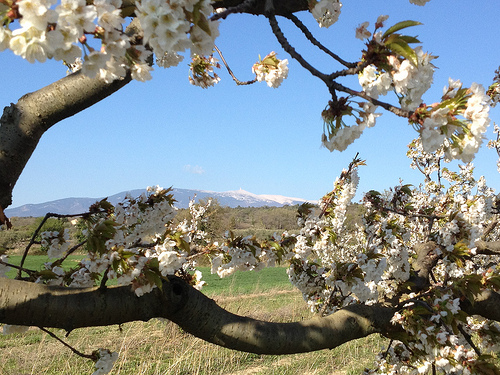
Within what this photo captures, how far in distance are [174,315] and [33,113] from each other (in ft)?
3.18

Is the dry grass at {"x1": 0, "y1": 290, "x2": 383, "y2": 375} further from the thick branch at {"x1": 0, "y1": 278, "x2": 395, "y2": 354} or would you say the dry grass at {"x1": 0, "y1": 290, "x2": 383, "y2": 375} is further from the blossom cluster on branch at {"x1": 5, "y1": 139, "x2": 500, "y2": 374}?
the thick branch at {"x1": 0, "y1": 278, "x2": 395, "y2": 354}

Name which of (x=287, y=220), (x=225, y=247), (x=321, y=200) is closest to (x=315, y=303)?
(x=321, y=200)

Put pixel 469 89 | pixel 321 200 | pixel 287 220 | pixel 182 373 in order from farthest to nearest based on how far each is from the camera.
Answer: pixel 287 220 → pixel 182 373 → pixel 321 200 → pixel 469 89

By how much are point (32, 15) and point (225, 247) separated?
1.93m

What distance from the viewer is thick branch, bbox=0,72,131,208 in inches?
54.6

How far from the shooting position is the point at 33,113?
1404 mm

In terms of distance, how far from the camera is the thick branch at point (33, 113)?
139 cm

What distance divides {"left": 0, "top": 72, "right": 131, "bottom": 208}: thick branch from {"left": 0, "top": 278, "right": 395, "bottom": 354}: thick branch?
450mm

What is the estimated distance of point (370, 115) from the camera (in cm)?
114

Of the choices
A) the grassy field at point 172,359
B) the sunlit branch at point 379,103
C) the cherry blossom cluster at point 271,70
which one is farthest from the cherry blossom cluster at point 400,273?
the grassy field at point 172,359

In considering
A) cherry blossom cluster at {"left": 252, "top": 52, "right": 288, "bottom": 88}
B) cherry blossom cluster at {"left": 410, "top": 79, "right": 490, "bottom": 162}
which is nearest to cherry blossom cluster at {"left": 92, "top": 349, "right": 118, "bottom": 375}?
cherry blossom cluster at {"left": 410, "top": 79, "right": 490, "bottom": 162}

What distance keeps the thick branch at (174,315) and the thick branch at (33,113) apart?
450mm

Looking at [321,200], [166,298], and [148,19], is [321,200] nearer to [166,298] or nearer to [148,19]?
[166,298]

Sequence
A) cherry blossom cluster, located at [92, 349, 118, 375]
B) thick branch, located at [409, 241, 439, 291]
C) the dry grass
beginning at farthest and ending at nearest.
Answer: the dry grass → thick branch, located at [409, 241, 439, 291] → cherry blossom cluster, located at [92, 349, 118, 375]
